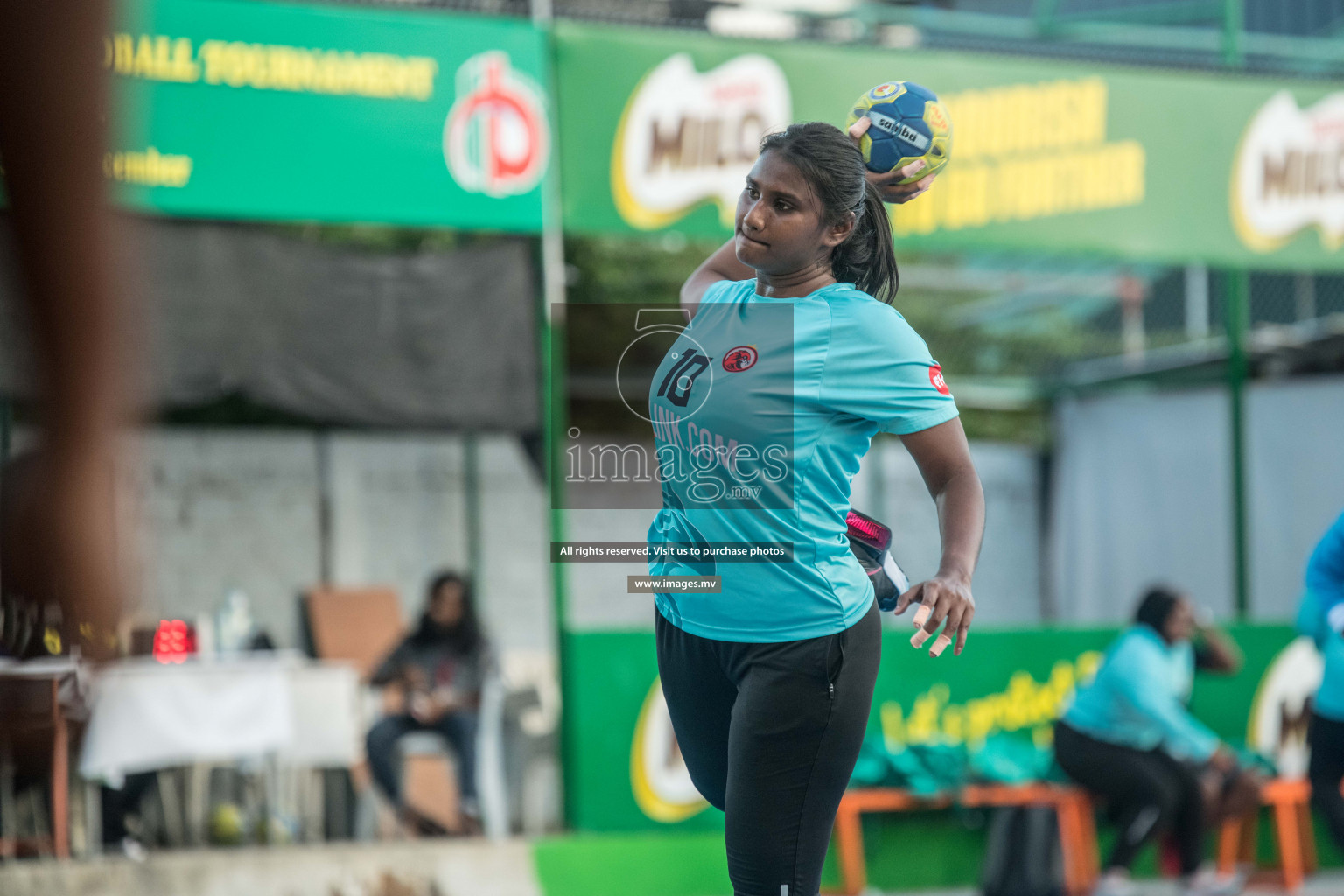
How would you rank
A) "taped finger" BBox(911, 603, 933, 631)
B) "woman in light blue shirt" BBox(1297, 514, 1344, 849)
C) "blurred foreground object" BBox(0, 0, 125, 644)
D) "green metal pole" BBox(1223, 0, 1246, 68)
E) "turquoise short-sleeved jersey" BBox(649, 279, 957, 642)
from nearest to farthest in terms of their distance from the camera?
"blurred foreground object" BBox(0, 0, 125, 644), "taped finger" BBox(911, 603, 933, 631), "turquoise short-sleeved jersey" BBox(649, 279, 957, 642), "woman in light blue shirt" BBox(1297, 514, 1344, 849), "green metal pole" BBox(1223, 0, 1246, 68)

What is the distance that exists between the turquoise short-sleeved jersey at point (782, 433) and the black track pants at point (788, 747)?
45 mm

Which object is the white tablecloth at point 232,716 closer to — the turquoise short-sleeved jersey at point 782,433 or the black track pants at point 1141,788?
the black track pants at point 1141,788

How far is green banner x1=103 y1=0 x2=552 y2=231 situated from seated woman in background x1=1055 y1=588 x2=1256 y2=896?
3.76 m

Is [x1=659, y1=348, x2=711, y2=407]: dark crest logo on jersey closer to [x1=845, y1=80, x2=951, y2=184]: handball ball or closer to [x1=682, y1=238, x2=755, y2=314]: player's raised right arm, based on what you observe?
[x1=682, y1=238, x2=755, y2=314]: player's raised right arm

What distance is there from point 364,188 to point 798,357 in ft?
17.5

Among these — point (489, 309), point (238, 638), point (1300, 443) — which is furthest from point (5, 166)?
point (1300, 443)

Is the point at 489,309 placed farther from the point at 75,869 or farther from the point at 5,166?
the point at 5,166

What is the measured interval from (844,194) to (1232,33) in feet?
25.2

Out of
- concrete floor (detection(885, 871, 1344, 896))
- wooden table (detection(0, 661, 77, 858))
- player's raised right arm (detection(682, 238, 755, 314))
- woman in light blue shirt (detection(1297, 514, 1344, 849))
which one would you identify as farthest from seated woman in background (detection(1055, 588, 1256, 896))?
wooden table (detection(0, 661, 77, 858))

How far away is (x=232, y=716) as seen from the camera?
303 inches

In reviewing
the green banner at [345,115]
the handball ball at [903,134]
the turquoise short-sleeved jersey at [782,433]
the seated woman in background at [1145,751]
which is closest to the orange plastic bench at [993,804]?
the seated woman in background at [1145,751]

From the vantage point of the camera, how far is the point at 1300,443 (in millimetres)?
11219

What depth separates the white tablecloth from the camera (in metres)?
7.37

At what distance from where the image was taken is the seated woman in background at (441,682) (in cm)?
819
